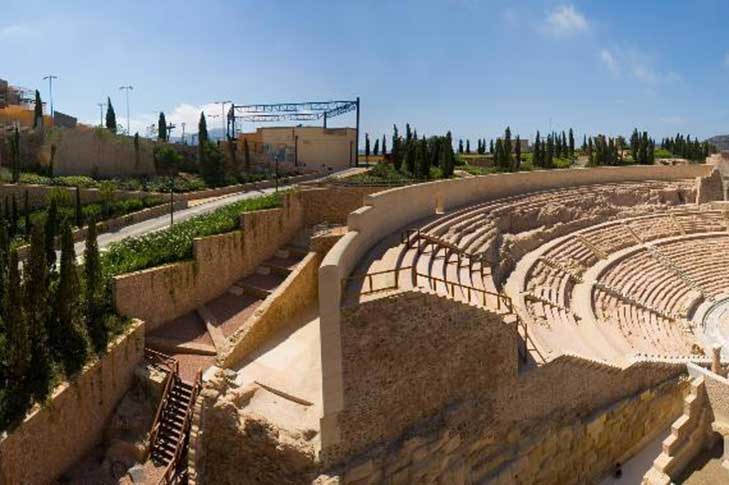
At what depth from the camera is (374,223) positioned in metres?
14.0

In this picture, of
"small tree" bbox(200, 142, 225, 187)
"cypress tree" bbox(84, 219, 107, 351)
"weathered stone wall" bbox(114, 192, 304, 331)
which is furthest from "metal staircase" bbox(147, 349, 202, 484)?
"small tree" bbox(200, 142, 225, 187)

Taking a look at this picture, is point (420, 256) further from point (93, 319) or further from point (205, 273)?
point (93, 319)

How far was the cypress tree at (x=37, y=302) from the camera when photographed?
36.4 feet

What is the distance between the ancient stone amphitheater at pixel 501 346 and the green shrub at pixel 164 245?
5053mm

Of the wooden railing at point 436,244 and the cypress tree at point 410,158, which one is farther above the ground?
the cypress tree at point 410,158

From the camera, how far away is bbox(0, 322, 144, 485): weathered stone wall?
9.82 m

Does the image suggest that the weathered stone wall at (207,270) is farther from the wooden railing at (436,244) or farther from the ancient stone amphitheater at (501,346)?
the wooden railing at (436,244)

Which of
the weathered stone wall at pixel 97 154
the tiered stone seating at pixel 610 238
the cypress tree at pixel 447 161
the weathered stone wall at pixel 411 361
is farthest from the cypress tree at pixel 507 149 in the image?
the weathered stone wall at pixel 411 361

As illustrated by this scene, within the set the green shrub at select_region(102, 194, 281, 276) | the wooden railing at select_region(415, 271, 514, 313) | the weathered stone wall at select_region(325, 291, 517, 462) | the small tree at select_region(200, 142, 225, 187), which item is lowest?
the weathered stone wall at select_region(325, 291, 517, 462)

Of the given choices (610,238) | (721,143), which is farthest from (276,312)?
(721,143)

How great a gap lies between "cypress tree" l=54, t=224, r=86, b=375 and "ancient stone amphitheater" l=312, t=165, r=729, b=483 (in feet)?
18.1

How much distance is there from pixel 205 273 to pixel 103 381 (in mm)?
4555

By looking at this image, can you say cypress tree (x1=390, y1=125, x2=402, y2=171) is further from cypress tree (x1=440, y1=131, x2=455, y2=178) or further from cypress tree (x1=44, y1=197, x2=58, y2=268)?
cypress tree (x1=44, y1=197, x2=58, y2=268)

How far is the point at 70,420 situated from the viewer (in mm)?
10961
